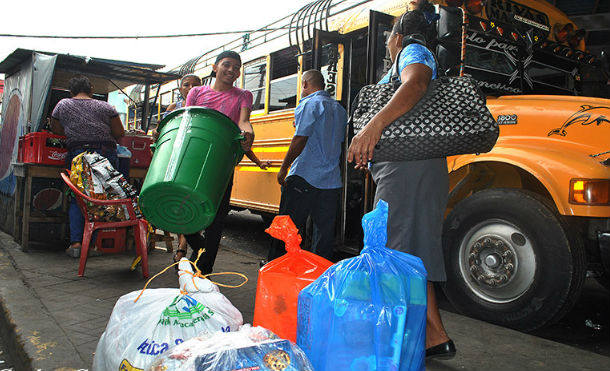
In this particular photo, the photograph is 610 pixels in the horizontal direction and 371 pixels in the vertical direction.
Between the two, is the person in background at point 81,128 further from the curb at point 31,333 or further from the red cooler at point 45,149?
the curb at point 31,333

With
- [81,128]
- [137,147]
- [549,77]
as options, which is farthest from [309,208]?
[137,147]

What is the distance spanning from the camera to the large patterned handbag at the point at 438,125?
2051 mm

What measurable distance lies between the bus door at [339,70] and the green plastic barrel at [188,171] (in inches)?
78.8

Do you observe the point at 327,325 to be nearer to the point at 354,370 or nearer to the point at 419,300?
the point at 354,370

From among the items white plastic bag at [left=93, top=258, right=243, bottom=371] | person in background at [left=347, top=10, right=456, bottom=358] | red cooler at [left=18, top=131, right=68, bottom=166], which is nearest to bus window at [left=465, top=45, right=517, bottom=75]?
person in background at [left=347, top=10, right=456, bottom=358]

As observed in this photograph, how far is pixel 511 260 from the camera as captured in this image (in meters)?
3.33

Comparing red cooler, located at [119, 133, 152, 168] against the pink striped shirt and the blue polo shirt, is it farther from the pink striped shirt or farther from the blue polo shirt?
the blue polo shirt

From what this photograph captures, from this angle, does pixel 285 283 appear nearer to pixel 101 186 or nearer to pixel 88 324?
pixel 88 324

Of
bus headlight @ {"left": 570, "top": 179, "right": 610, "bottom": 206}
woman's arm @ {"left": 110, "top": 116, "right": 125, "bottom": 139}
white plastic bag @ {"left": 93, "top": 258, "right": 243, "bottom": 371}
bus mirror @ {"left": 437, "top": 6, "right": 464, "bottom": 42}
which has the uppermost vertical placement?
bus mirror @ {"left": 437, "top": 6, "right": 464, "bottom": 42}

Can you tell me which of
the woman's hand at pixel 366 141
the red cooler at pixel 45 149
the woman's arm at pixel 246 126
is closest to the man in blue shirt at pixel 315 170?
the woman's arm at pixel 246 126

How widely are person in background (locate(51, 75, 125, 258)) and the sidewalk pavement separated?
0.41 m

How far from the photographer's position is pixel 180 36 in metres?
15.9

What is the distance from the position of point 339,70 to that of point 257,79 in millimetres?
1786

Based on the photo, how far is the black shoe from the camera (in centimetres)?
221
